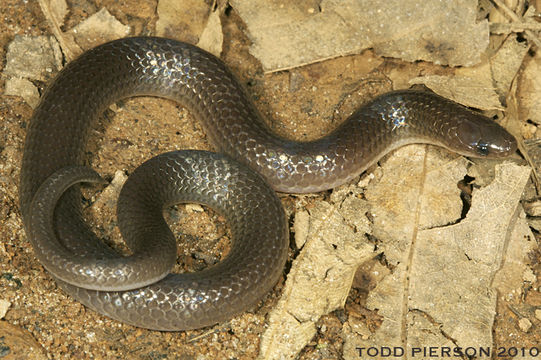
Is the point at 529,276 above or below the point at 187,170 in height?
below

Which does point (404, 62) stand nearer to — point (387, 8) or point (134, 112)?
point (387, 8)

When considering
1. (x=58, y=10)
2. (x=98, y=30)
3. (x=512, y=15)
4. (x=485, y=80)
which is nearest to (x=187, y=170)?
(x=98, y=30)

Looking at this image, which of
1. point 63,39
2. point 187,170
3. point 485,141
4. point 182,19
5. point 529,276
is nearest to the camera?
point 529,276

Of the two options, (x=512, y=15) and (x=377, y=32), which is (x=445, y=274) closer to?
(x=377, y=32)

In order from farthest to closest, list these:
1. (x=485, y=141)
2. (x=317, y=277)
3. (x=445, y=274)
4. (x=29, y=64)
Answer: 1. (x=29, y=64)
2. (x=485, y=141)
3. (x=445, y=274)
4. (x=317, y=277)

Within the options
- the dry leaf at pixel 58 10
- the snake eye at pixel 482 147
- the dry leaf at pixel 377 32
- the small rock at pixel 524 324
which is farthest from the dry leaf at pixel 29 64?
the small rock at pixel 524 324

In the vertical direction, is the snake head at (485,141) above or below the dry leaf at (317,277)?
above

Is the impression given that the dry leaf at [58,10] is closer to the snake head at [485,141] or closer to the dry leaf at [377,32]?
the dry leaf at [377,32]
